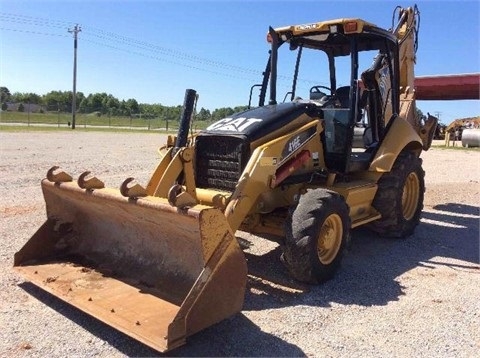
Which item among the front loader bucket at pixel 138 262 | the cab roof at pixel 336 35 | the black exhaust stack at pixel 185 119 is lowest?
the front loader bucket at pixel 138 262

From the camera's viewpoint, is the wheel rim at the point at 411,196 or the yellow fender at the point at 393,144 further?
the wheel rim at the point at 411,196

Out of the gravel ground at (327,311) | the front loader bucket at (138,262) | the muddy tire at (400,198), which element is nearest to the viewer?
the front loader bucket at (138,262)

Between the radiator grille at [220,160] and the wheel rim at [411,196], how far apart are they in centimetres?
340

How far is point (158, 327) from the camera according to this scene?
12.0 feet

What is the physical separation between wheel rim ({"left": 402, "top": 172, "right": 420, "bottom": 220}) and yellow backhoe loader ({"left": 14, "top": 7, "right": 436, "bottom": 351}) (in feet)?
0.06

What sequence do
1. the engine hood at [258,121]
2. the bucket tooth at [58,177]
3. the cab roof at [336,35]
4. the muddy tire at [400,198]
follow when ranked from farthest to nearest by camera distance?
1. the muddy tire at [400,198]
2. the cab roof at [336,35]
3. the engine hood at [258,121]
4. the bucket tooth at [58,177]

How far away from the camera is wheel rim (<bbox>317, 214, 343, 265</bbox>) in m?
5.27

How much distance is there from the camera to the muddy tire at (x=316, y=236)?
493 cm

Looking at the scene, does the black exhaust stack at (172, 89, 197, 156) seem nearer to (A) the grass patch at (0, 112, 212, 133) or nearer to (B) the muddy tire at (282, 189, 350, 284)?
(B) the muddy tire at (282, 189, 350, 284)

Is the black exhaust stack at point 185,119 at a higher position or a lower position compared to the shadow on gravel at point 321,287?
higher

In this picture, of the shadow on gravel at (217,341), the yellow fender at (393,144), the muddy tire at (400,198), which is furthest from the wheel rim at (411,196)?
the shadow on gravel at (217,341)

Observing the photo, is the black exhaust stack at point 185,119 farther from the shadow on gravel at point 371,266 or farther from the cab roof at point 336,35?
the cab roof at point 336,35

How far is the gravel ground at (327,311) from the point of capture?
3.86 metres

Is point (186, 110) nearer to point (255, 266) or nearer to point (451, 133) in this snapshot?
point (255, 266)
